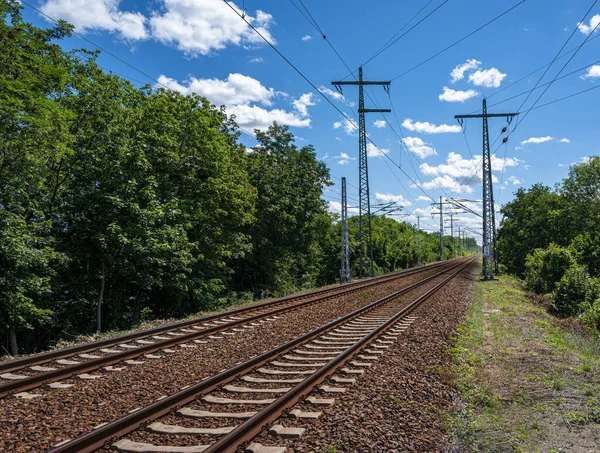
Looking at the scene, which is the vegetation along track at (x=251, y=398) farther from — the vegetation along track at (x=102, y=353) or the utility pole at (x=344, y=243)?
the utility pole at (x=344, y=243)

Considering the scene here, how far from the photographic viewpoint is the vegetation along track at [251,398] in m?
4.56

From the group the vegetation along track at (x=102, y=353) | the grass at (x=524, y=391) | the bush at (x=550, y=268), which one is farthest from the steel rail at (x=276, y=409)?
the bush at (x=550, y=268)

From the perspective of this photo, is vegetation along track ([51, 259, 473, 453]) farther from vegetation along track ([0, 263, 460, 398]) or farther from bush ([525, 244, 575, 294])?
bush ([525, 244, 575, 294])

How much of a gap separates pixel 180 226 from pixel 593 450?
570 inches

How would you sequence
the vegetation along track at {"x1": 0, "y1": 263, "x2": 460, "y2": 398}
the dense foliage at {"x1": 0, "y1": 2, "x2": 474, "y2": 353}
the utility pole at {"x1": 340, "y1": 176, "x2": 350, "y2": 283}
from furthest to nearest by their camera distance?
1. the utility pole at {"x1": 340, "y1": 176, "x2": 350, "y2": 283}
2. the dense foliage at {"x1": 0, "y1": 2, "x2": 474, "y2": 353}
3. the vegetation along track at {"x1": 0, "y1": 263, "x2": 460, "y2": 398}

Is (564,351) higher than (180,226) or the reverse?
the reverse

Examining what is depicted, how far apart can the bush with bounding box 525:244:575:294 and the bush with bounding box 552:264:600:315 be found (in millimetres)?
3043

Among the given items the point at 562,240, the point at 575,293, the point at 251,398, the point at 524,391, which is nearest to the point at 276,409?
the point at 251,398

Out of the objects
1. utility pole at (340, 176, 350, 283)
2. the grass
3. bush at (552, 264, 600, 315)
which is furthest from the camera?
utility pole at (340, 176, 350, 283)

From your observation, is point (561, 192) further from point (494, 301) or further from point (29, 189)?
point (29, 189)

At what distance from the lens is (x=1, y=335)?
1410 centimetres

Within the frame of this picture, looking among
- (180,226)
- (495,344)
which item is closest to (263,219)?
(180,226)

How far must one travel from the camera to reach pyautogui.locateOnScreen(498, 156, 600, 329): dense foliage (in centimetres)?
2009

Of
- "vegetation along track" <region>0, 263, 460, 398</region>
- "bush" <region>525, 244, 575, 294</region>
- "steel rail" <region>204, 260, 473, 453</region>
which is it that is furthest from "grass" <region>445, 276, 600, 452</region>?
"bush" <region>525, 244, 575, 294</region>
